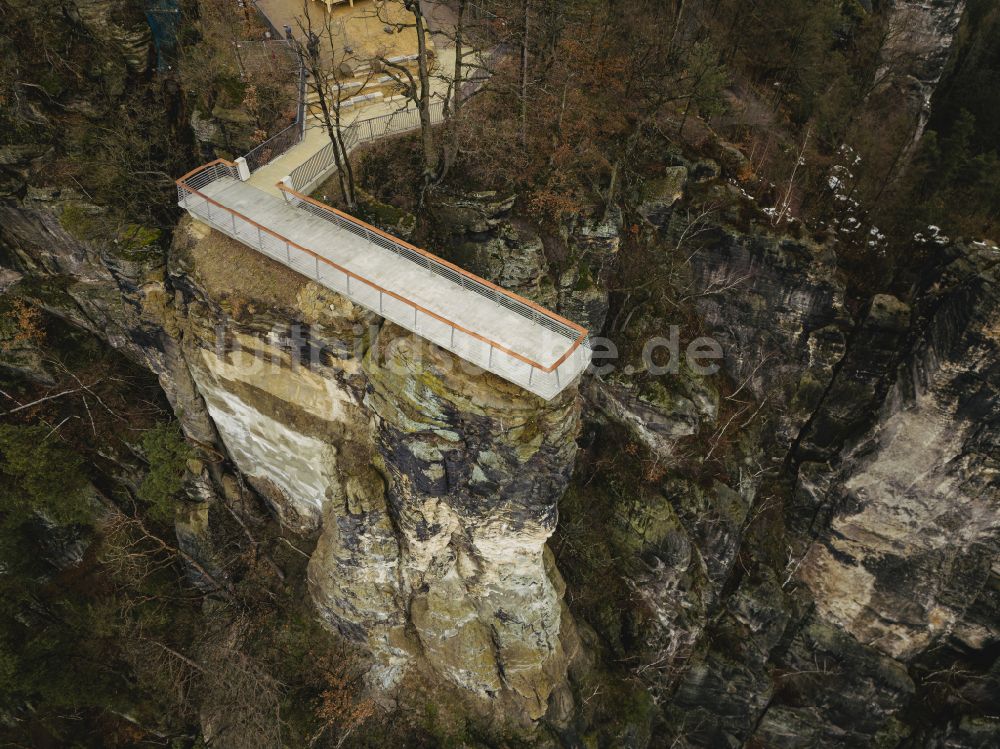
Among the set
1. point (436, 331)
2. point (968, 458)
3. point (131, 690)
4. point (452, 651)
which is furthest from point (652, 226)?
point (131, 690)

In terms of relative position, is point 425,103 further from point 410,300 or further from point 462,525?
point 462,525

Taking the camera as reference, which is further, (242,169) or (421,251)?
(242,169)

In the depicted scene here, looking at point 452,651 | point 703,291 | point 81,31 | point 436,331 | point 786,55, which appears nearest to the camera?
point 436,331

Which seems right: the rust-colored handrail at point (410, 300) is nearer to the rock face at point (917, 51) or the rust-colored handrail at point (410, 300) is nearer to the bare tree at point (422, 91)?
the bare tree at point (422, 91)

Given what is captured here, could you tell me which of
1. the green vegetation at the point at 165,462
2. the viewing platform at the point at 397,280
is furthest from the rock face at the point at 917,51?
the green vegetation at the point at 165,462

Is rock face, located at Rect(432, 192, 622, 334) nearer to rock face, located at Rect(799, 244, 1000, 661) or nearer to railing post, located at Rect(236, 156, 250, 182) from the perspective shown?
railing post, located at Rect(236, 156, 250, 182)

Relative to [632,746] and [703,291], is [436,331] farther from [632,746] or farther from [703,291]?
[632,746]

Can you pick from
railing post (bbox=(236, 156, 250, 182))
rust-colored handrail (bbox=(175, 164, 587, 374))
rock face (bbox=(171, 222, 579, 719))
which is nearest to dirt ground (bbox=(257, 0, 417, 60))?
railing post (bbox=(236, 156, 250, 182))

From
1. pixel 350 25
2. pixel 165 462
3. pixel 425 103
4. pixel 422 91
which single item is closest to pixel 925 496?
pixel 425 103

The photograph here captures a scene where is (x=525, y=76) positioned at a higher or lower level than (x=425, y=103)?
higher
